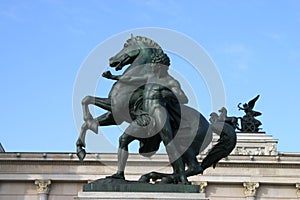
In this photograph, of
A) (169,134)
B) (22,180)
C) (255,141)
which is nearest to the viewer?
(169,134)

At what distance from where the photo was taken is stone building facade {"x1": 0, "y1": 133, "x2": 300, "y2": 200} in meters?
39.7

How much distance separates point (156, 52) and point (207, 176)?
31.1 metres

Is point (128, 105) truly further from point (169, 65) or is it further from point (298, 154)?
point (298, 154)

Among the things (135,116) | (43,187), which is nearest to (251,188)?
(43,187)

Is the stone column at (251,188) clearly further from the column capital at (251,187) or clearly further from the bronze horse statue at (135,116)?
the bronze horse statue at (135,116)

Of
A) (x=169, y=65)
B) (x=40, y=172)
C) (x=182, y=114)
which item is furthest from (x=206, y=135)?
(x=40, y=172)

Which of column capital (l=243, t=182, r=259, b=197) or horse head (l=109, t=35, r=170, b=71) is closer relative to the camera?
horse head (l=109, t=35, r=170, b=71)

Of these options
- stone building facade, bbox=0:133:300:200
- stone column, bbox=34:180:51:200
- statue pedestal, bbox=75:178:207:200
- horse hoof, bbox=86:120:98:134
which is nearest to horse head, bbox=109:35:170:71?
horse hoof, bbox=86:120:98:134

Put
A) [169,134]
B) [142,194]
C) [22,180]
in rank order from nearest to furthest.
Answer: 1. [142,194]
2. [169,134]
3. [22,180]

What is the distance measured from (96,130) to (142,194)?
1216 millimetres

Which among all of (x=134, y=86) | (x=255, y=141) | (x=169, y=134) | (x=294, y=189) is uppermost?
(x=255, y=141)

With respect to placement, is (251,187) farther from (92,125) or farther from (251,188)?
(92,125)

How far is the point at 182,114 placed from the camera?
29.3 feet

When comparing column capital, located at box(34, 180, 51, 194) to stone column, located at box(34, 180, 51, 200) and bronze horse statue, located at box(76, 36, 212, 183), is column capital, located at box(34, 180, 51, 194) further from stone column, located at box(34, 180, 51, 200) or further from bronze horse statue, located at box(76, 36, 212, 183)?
bronze horse statue, located at box(76, 36, 212, 183)
